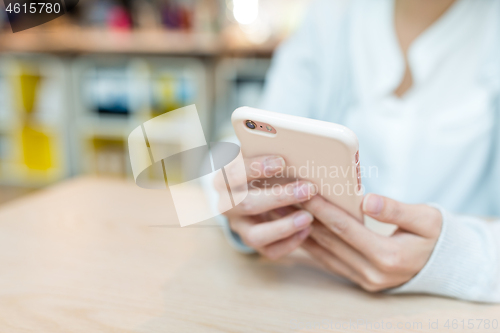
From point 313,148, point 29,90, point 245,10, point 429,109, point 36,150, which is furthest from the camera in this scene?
point 36,150

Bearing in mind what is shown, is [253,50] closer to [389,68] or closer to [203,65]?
[203,65]

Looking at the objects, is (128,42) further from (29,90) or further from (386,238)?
(386,238)

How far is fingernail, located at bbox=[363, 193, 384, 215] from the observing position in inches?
13.3

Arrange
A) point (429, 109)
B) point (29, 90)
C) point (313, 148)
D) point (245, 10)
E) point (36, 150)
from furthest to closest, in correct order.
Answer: point (36, 150) < point (29, 90) < point (245, 10) < point (429, 109) < point (313, 148)

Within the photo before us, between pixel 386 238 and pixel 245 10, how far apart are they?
1.60 meters

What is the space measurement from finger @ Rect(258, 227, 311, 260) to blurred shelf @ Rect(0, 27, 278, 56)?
136 cm

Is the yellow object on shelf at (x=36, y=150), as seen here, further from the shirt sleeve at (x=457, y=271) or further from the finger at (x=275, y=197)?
the shirt sleeve at (x=457, y=271)

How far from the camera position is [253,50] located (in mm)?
1680

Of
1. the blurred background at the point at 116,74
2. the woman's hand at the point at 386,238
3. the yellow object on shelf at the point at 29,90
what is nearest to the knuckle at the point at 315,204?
the woman's hand at the point at 386,238

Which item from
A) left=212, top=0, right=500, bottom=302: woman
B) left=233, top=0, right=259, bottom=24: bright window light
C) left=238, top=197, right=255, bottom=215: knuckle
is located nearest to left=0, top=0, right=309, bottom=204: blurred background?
left=233, top=0, right=259, bottom=24: bright window light

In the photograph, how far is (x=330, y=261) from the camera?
40 cm

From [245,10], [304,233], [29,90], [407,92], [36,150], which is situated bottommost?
[36,150]

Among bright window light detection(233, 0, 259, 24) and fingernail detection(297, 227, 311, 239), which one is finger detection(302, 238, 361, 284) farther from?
bright window light detection(233, 0, 259, 24)

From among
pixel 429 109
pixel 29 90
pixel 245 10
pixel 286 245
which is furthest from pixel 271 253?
pixel 29 90
